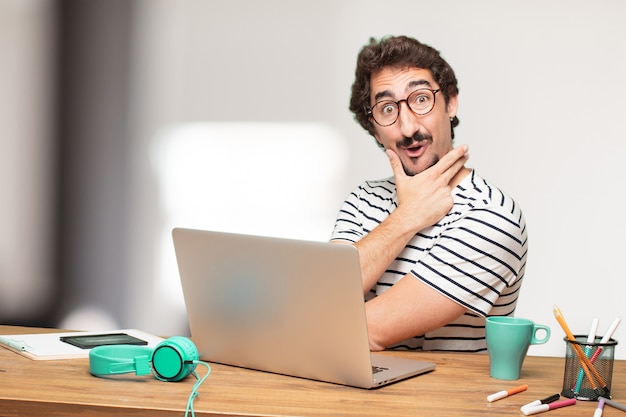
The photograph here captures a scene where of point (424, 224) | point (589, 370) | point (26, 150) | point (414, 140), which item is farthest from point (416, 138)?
point (26, 150)

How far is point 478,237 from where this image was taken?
5.85 ft

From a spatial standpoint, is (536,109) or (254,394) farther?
(536,109)

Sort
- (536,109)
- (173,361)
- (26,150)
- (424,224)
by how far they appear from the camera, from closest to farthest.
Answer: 1. (173,361)
2. (424,224)
3. (536,109)
4. (26,150)

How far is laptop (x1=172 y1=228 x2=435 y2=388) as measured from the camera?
1.21m

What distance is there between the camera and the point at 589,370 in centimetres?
121

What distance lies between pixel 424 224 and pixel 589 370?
73 cm

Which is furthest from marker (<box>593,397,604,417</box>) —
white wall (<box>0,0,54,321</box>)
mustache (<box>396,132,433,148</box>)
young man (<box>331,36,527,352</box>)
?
white wall (<box>0,0,54,321</box>)

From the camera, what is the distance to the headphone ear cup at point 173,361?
4.05ft

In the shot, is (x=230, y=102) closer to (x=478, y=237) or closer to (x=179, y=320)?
(x=179, y=320)

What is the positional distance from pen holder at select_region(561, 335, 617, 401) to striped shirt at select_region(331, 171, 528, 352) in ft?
1.69

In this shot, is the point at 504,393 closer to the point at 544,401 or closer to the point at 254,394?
the point at 544,401

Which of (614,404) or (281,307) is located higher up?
(281,307)

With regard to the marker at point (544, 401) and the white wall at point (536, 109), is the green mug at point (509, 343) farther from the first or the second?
the white wall at point (536, 109)

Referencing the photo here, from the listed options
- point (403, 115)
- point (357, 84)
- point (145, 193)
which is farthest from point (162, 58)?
point (403, 115)
